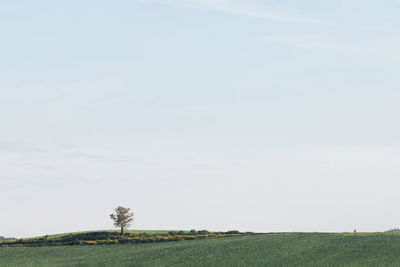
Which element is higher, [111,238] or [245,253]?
[111,238]

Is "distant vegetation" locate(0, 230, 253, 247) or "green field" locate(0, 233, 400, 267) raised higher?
"distant vegetation" locate(0, 230, 253, 247)

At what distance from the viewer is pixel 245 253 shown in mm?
67250

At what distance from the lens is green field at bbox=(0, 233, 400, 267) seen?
60.5 meters

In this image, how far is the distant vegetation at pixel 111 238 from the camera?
91.6 m

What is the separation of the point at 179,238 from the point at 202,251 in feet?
68.5

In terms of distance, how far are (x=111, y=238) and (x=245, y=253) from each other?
124 ft

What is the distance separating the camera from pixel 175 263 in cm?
6562

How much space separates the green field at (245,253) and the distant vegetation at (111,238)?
17.5 ft

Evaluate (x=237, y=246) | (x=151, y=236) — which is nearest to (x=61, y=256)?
(x=151, y=236)

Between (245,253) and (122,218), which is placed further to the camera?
(122,218)

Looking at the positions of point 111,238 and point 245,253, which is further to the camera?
point 111,238

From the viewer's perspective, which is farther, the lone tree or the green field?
the lone tree

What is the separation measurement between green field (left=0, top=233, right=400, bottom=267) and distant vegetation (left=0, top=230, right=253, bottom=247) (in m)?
5.34

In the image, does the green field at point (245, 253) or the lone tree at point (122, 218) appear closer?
the green field at point (245, 253)
